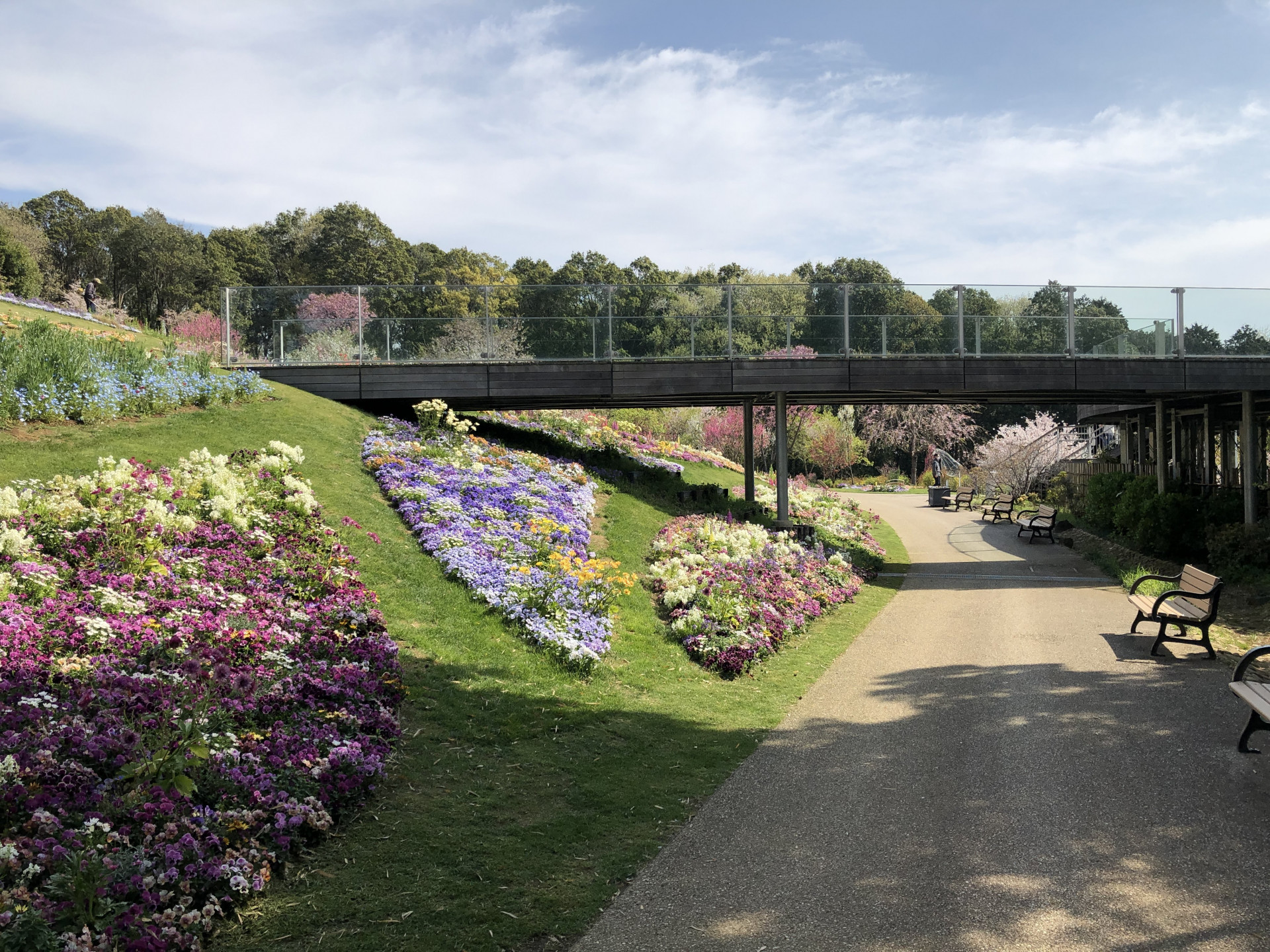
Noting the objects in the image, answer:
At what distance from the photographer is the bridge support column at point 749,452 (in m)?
19.8

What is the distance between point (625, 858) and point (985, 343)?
49.7ft

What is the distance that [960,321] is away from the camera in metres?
17.1

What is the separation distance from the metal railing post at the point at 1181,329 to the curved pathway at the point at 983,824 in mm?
10367

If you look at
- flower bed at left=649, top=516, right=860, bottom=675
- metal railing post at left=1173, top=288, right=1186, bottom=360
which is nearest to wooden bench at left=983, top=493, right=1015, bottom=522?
metal railing post at left=1173, top=288, right=1186, bottom=360

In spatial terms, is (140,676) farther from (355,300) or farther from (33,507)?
(355,300)

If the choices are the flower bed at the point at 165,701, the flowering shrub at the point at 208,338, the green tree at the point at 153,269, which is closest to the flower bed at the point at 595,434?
the flowering shrub at the point at 208,338

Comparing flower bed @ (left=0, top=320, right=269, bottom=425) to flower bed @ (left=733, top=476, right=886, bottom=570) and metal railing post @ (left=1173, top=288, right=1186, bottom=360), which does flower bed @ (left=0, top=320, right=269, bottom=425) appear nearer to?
flower bed @ (left=733, top=476, right=886, bottom=570)

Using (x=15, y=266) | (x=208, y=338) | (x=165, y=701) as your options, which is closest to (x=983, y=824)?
(x=165, y=701)

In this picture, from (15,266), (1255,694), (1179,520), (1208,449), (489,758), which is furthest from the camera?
(15,266)

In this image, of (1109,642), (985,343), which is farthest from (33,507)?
(985,343)

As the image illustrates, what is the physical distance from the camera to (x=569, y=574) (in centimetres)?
945

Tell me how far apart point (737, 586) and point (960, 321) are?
898 centimetres

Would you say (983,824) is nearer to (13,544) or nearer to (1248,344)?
(13,544)

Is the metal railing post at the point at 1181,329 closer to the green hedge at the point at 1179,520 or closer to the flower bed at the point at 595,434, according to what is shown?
the green hedge at the point at 1179,520
